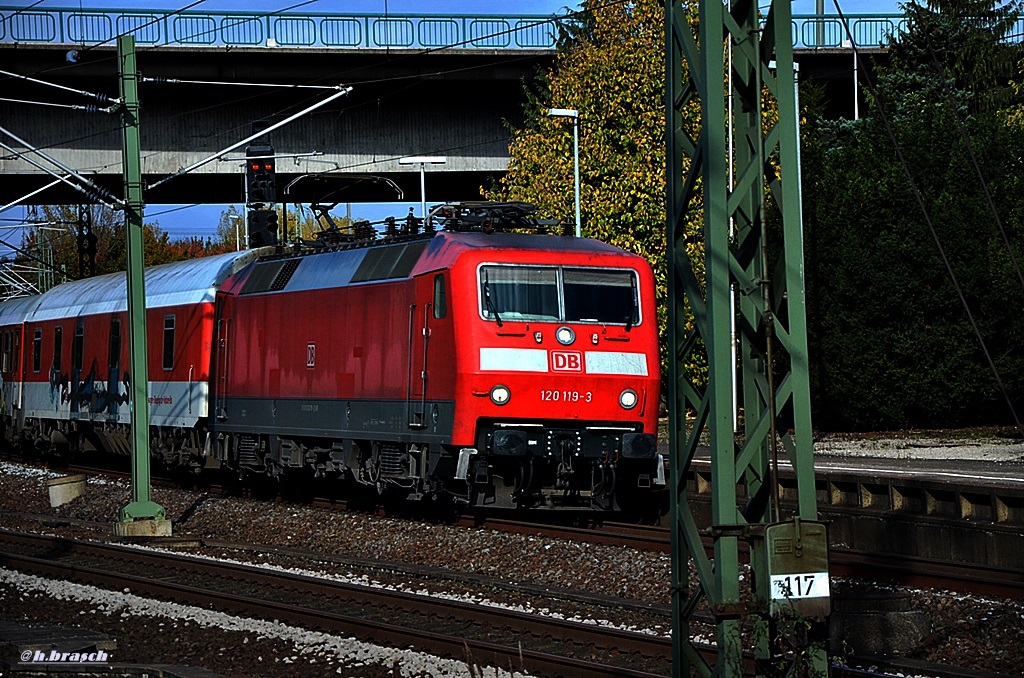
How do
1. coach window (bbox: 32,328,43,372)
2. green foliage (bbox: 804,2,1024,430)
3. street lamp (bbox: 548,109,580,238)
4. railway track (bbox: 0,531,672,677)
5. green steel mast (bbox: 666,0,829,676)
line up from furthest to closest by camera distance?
coach window (bbox: 32,328,43,372) < street lamp (bbox: 548,109,580,238) < green foliage (bbox: 804,2,1024,430) < railway track (bbox: 0,531,672,677) < green steel mast (bbox: 666,0,829,676)

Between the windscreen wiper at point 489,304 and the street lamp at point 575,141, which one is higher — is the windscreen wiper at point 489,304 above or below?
below

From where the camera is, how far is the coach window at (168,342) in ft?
86.8

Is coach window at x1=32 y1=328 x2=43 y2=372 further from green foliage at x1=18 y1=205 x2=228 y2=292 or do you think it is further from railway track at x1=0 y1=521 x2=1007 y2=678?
green foliage at x1=18 y1=205 x2=228 y2=292

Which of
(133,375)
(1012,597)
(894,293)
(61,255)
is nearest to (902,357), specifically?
(894,293)

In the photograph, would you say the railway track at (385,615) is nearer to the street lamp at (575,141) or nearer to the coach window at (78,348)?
the coach window at (78,348)

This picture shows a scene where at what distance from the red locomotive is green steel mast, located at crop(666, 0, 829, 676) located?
31.2 ft

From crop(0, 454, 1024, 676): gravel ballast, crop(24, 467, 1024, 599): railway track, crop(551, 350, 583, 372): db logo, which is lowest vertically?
crop(0, 454, 1024, 676): gravel ballast

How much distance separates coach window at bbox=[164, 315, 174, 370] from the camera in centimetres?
2645

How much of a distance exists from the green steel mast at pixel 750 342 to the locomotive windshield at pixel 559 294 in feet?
31.7

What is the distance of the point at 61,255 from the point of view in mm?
77312

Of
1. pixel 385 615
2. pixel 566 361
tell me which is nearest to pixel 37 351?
pixel 566 361

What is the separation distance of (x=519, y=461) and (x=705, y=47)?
10865 millimetres

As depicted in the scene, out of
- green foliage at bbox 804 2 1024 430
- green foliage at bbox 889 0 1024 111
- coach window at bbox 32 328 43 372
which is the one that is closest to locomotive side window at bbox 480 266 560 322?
green foliage at bbox 804 2 1024 430

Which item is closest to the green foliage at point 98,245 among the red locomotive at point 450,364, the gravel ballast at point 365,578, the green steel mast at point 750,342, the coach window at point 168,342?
the coach window at point 168,342
